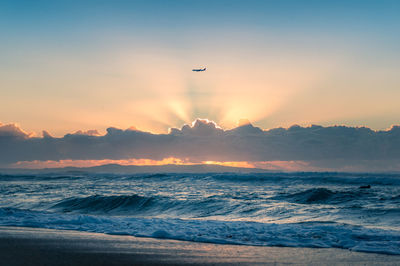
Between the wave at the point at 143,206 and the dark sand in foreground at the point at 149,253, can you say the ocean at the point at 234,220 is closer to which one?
the wave at the point at 143,206

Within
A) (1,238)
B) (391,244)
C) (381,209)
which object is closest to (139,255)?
(1,238)

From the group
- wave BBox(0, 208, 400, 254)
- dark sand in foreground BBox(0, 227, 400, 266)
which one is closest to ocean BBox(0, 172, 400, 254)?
wave BBox(0, 208, 400, 254)

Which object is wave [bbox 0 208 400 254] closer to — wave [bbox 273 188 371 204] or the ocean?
the ocean

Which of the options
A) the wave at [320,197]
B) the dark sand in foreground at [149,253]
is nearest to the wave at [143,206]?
the wave at [320,197]

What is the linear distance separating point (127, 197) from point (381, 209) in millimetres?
13005

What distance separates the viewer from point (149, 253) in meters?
8.03

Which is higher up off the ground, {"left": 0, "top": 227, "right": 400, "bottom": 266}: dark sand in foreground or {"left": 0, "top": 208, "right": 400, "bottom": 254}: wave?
{"left": 0, "top": 227, "right": 400, "bottom": 266}: dark sand in foreground

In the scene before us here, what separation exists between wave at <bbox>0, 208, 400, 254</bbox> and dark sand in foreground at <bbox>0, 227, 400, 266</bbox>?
611 millimetres

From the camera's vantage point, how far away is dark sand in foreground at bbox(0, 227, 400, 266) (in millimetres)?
7133

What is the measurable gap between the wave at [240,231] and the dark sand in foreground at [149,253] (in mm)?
611

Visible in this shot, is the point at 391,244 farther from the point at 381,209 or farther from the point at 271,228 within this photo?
the point at 381,209

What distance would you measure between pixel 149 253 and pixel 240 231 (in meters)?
3.83

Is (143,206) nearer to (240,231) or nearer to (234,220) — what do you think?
(234,220)

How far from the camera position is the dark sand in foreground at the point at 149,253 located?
713cm
